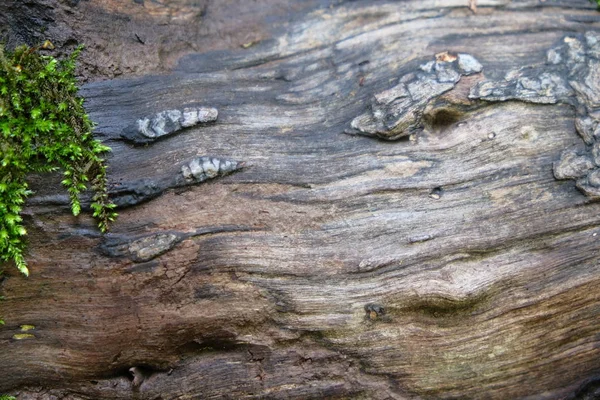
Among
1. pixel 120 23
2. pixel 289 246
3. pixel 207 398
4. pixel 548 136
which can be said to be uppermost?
pixel 120 23

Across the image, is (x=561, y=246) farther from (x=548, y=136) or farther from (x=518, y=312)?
(x=548, y=136)

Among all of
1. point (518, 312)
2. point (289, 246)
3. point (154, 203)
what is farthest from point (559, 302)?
point (154, 203)

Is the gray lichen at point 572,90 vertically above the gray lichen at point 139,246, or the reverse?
the gray lichen at point 572,90

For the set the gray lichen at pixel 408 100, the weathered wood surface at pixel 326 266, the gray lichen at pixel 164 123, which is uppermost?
the gray lichen at pixel 408 100

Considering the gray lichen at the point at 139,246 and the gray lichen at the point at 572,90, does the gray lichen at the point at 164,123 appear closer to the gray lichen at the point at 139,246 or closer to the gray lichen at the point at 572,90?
the gray lichen at the point at 139,246

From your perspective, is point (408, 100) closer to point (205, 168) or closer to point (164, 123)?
point (205, 168)

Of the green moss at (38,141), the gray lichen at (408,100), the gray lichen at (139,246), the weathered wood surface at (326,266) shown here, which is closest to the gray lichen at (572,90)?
the weathered wood surface at (326,266)

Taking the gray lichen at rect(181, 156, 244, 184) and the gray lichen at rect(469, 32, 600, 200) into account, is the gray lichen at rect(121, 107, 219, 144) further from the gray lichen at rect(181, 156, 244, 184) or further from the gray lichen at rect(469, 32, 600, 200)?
the gray lichen at rect(469, 32, 600, 200)
